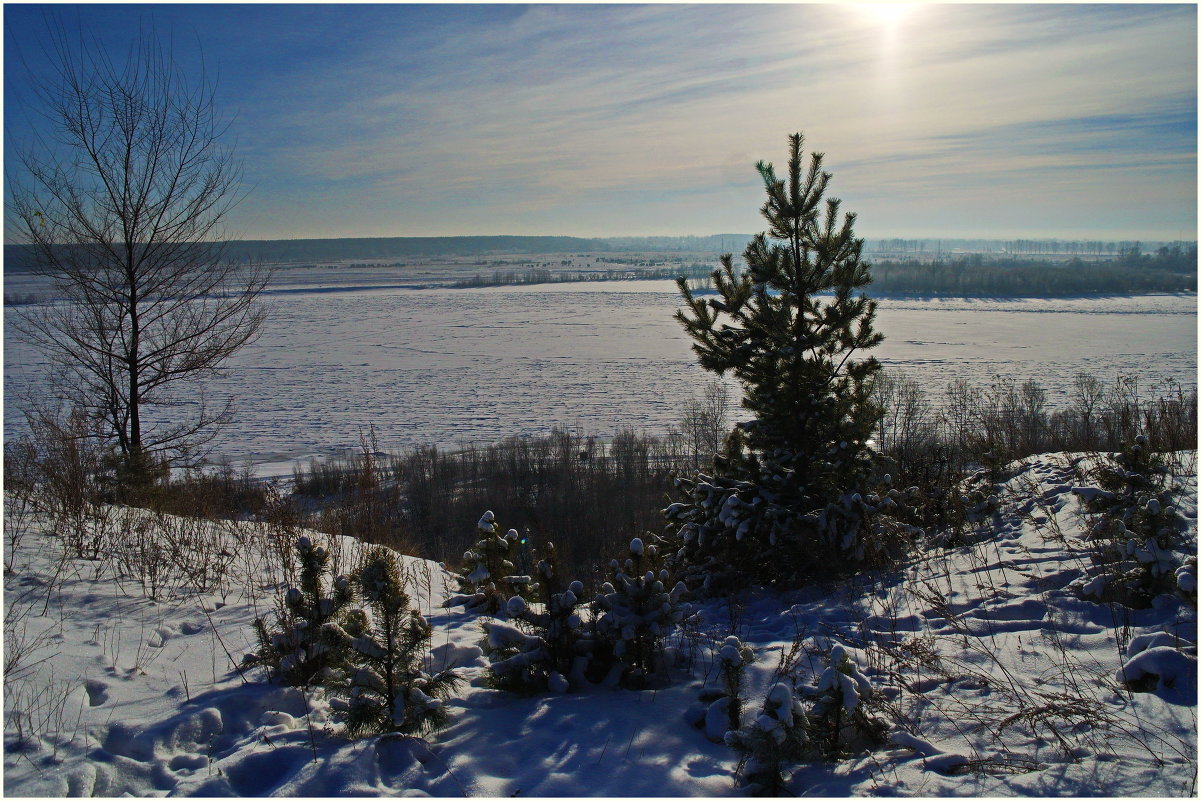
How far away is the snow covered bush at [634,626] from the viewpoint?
4.29 m

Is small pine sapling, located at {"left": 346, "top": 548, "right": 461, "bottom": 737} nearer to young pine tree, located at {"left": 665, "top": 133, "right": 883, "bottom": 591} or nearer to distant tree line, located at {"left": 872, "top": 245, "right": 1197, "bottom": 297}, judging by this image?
young pine tree, located at {"left": 665, "top": 133, "right": 883, "bottom": 591}

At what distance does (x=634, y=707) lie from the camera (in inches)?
156

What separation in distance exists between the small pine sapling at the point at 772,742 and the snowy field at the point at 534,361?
20347 millimetres

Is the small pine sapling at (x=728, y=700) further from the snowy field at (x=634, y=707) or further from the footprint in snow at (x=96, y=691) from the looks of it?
the footprint in snow at (x=96, y=691)

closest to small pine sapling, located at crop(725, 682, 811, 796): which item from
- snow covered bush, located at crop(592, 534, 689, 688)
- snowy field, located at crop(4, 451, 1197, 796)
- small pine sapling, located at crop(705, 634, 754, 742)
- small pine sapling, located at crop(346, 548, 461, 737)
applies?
snowy field, located at crop(4, 451, 1197, 796)

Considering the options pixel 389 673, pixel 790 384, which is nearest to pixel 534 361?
pixel 790 384

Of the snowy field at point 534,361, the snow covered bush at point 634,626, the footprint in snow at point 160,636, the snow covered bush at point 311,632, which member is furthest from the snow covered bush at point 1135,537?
the snowy field at point 534,361

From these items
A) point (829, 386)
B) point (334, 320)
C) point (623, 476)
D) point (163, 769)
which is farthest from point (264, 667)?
point (334, 320)

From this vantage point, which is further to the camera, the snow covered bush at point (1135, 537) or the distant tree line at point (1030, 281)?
the distant tree line at point (1030, 281)

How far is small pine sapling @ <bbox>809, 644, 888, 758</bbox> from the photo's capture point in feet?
10.6

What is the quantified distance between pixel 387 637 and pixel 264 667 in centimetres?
132

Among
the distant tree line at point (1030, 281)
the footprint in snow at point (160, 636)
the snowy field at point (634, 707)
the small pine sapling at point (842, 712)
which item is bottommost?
the footprint in snow at point (160, 636)

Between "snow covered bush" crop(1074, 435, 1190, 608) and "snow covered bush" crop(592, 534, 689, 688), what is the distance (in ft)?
9.55

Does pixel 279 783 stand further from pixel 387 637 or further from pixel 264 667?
pixel 264 667
